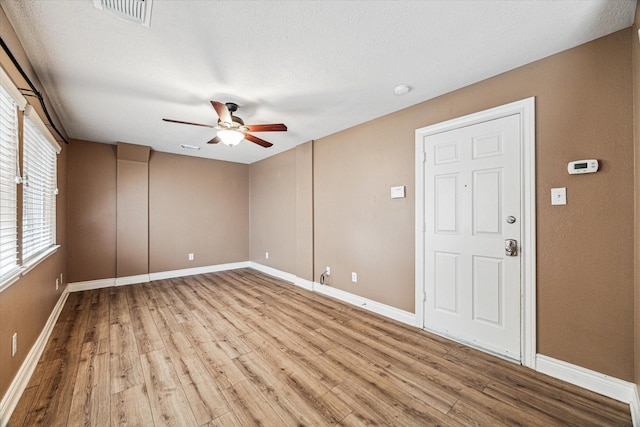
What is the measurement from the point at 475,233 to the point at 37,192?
4.42 metres

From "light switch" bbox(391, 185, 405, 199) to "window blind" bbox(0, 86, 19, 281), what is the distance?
128 inches

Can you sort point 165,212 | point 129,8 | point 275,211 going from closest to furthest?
point 129,8
point 165,212
point 275,211

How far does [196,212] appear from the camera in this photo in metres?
5.45

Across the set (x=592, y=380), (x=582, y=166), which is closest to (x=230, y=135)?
(x=582, y=166)

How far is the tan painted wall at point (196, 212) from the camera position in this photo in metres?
4.98

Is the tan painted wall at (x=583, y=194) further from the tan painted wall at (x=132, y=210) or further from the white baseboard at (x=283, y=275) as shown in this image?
the tan painted wall at (x=132, y=210)

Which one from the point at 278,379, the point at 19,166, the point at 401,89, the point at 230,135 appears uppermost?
the point at 401,89

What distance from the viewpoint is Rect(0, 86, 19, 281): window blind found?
1.62 m

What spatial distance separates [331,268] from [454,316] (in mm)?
1832

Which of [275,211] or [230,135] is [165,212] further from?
[230,135]

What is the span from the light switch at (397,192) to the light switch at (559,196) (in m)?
1.31

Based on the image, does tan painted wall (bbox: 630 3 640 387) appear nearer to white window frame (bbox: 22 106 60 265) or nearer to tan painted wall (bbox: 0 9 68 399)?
tan painted wall (bbox: 0 9 68 399)

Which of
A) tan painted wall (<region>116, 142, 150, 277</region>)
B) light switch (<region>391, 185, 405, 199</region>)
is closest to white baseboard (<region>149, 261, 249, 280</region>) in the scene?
tan painted wall (<region>116, 142, 150, 277</region>)

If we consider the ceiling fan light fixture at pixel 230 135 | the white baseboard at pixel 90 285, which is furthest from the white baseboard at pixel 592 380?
the white baseboard at pixel 90 285
